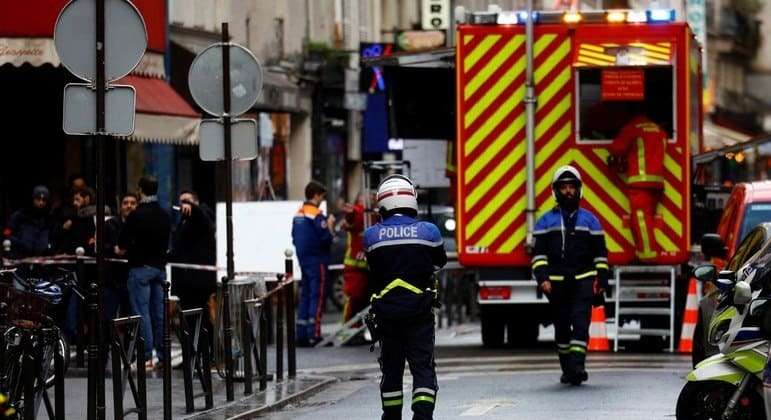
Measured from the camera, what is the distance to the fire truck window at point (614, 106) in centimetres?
2105

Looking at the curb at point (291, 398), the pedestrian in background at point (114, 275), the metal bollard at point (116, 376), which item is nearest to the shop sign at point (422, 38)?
the pedestrian in background at point (114, 275)

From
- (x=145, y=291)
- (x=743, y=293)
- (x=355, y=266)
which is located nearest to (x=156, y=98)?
(x=355, y=266)

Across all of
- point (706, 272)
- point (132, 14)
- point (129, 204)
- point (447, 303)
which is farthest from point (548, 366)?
point (447, 303)

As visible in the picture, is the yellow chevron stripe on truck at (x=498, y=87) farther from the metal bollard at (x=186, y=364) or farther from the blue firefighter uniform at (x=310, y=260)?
the metal bollard at (x=186, y=364)

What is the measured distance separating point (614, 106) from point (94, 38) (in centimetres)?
868

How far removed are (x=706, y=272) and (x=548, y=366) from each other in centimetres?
580

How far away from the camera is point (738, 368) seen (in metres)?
11.8

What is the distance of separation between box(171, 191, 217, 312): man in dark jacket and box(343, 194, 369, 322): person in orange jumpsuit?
105 inches

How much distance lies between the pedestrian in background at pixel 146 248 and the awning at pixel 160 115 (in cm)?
525

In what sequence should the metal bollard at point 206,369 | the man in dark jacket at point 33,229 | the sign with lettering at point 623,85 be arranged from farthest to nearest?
1. the man in dark jacket at point 33,229
2. the sign with lettering at point 623,85
3. the metal bollard at point 206,369

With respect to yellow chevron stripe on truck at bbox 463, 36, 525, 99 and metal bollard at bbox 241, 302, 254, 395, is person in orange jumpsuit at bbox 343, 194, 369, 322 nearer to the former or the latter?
yellow chevron stripe on truck at bbox 463, 36, 525, 99

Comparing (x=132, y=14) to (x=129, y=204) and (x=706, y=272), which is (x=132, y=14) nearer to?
(x=706, y=272)

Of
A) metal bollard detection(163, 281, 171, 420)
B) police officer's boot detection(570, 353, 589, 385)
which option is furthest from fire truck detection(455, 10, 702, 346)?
metal bollard detection(163, 281, 171, 420)

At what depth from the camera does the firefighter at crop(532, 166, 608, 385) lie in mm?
17359
